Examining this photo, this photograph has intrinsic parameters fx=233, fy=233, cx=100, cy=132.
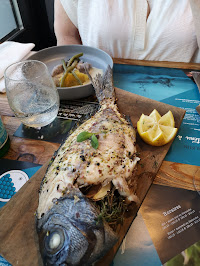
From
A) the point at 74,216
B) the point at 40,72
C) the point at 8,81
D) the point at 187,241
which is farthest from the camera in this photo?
the point at 40,72

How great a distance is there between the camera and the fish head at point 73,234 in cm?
77

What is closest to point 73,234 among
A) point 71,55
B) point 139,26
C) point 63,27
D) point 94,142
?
point 94,142

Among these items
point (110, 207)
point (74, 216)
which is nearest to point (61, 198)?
point (74, 216)

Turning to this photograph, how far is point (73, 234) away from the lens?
2.59 feet

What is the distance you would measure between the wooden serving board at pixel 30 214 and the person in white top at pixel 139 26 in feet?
2.42

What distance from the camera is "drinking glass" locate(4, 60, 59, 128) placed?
4.23 ft

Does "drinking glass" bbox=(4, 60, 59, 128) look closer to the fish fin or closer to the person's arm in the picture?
the fish fin

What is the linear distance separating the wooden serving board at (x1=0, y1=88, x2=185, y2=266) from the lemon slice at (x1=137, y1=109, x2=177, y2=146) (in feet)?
0.17

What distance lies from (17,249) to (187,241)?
0.68 m

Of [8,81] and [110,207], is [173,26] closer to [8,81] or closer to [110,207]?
[8,81]

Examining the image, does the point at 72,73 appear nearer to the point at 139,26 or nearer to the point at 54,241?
the point at 139,26

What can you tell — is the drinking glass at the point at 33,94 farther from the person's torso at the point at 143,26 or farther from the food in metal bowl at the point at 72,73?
the person's torso at the point at 143,26

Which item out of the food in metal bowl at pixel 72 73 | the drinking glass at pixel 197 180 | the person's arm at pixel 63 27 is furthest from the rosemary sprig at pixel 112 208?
the person's arm at pixel 63 27

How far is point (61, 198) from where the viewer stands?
894 mm
